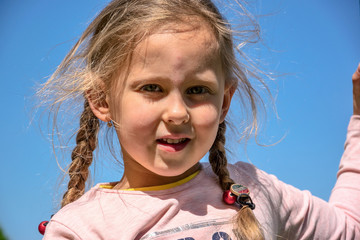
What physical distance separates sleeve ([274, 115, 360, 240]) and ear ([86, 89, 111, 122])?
800mm

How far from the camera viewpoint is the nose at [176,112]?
149 centimetres

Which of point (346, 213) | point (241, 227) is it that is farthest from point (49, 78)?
point (346, 213)

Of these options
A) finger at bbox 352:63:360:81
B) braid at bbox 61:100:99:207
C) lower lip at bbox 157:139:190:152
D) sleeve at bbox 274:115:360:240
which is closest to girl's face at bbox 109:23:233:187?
lower lip at bbox 157:139:190:152

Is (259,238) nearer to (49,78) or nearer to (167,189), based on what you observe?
(167,189)

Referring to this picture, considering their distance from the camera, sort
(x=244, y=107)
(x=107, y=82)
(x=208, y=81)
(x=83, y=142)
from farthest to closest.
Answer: (x=244, y=107) < (x=83, y=142) < (x=107, y=82) < (x=208, y=81)

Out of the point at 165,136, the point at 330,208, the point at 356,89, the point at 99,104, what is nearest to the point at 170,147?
the point at 165,136

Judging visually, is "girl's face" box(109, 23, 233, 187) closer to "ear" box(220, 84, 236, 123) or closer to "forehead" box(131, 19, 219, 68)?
"forehead" box(131, 19, 219, 68)

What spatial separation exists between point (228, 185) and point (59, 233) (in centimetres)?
67

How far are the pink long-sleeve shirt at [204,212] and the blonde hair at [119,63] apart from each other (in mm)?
92

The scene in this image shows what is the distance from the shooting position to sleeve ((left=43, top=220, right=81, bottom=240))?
1.50 m

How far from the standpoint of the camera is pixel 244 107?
205cm

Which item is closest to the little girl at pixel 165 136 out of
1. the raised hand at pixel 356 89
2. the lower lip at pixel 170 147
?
the lower lip at pixel 170 147

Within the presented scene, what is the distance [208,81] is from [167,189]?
1.47ft

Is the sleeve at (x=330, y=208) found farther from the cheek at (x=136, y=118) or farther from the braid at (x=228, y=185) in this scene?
the cheek at (x=136, y=118)
